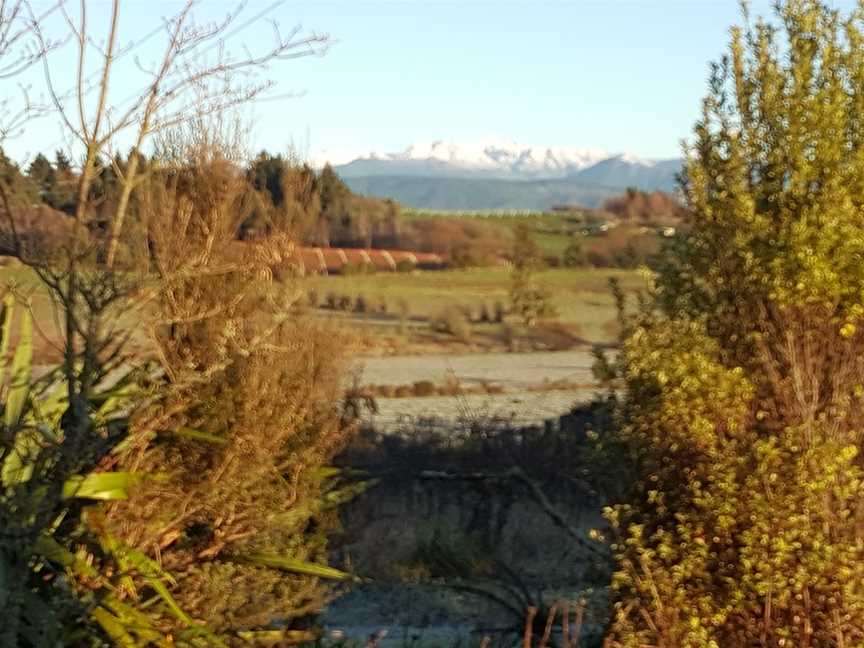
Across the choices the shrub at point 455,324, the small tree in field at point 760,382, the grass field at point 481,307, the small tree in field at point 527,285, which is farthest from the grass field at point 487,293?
the small tree in field at point 760,382

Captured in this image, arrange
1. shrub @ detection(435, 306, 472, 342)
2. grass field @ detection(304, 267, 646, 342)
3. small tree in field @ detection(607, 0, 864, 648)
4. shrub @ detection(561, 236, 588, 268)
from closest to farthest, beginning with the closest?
small tree in field @ detection(607, 0, 864, 648), grass field @ detection(304, 267, 646, 342), shrub @ detection(435, 306, 472, 342), shrub @ detection(561, 236, 588, 268)

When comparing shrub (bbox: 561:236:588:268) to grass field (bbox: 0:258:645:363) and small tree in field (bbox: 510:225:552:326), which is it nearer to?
grass field (bbox: 0:258:645:363)

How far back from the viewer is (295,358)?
828 cm

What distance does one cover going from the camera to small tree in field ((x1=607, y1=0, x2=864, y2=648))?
5965 millimetres

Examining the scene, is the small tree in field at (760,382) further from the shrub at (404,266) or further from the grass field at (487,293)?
the shrub at (404,266)

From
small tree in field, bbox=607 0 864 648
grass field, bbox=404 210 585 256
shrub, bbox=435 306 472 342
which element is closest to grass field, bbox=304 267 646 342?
shrub, bbox=435 306 472 342

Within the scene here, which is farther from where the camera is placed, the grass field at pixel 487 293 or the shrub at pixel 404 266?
the shrub at pixel 404 266

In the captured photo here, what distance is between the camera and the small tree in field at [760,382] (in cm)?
596

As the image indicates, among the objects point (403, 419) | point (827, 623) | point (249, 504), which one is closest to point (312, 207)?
point (249, 504)

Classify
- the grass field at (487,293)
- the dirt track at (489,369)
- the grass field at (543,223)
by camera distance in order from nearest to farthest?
the dirt track at (489,369) → the grass field at (487,293) → the grass field at (543,223)

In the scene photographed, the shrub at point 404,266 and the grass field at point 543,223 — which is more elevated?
the grass field at point 543,223

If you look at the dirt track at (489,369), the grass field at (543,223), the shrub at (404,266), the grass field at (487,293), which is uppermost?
the grass field at (543,223)

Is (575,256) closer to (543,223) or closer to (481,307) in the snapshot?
(481,307)

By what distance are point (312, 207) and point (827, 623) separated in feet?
13.0
